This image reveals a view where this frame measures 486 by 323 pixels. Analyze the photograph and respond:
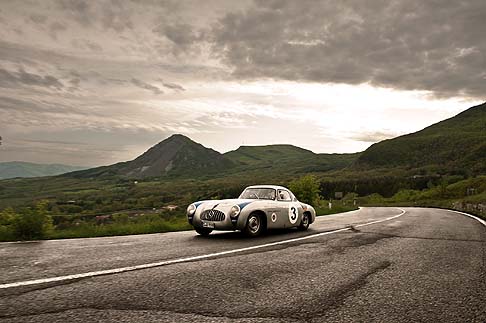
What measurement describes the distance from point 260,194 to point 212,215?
6.80 ft

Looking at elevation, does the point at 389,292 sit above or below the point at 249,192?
below

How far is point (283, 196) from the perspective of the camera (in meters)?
12.0

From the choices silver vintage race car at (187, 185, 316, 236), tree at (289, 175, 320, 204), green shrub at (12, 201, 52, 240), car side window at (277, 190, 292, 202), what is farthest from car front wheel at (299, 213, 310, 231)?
tree at (289, 175, 320, 204)

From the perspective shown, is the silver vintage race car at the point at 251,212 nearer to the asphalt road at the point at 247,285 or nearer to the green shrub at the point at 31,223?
the asphalt road at the point at 247,285

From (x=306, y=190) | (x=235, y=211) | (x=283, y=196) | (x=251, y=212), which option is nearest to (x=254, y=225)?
(x=251, y=212)

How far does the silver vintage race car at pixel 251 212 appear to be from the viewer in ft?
32.5

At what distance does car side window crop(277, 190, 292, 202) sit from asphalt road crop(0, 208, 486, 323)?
3764 millimetres

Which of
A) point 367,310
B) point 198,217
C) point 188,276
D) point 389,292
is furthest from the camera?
point 198,217

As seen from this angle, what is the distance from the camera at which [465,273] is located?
231 inches

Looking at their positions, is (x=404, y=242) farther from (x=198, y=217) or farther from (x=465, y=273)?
(x=198, y=217)

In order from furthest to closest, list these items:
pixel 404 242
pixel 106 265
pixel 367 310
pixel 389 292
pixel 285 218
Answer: pixel 285 218
pixel 404 242
pixel 106 265
pixel 389 292
pixel 367 310

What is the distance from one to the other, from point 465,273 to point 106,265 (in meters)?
5.68

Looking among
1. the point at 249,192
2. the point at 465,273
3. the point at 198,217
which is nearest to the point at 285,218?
the point at 249,192

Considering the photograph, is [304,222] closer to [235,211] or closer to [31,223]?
[235,211]
